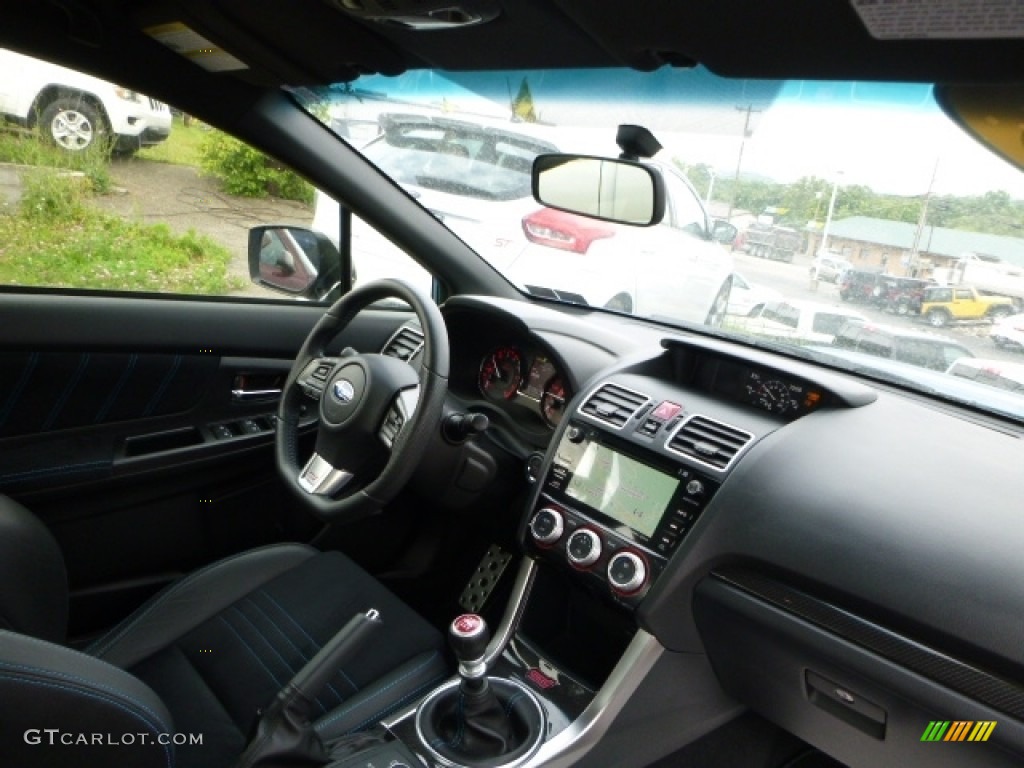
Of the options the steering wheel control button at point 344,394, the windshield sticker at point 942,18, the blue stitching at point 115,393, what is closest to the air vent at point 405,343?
the steering wheel control button at point 344,394

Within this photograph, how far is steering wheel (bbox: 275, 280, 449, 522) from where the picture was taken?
1.85 meters

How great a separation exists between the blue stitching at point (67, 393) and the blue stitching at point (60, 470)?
118 millimetres

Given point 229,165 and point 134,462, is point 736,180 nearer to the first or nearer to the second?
point 229,165

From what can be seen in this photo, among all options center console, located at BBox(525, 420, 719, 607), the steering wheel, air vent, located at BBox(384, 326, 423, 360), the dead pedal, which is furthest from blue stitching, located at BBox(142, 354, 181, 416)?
center console, located at BBox(525, 420, 719, 607)

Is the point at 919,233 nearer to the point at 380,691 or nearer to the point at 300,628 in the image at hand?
the point at 380,691

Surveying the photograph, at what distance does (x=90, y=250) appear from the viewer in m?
2.52

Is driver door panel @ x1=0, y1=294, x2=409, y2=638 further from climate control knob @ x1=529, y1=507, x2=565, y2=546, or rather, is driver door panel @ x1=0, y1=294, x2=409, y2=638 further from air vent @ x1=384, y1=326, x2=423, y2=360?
climate control knob @ x1=529, y1=507, x2=565, y2=546

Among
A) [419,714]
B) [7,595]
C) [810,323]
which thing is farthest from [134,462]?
[810,323]

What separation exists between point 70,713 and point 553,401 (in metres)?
1.48

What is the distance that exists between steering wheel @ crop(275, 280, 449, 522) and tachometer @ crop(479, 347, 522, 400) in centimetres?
48

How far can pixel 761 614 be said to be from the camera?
1.70m

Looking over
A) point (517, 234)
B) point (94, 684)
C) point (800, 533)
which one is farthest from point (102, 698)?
point (517, 234)

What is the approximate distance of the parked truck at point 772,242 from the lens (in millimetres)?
2174

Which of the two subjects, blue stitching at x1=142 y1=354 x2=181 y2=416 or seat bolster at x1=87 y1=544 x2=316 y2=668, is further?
blue stitching at x1=142 y1=354 x2=181 y2=416
